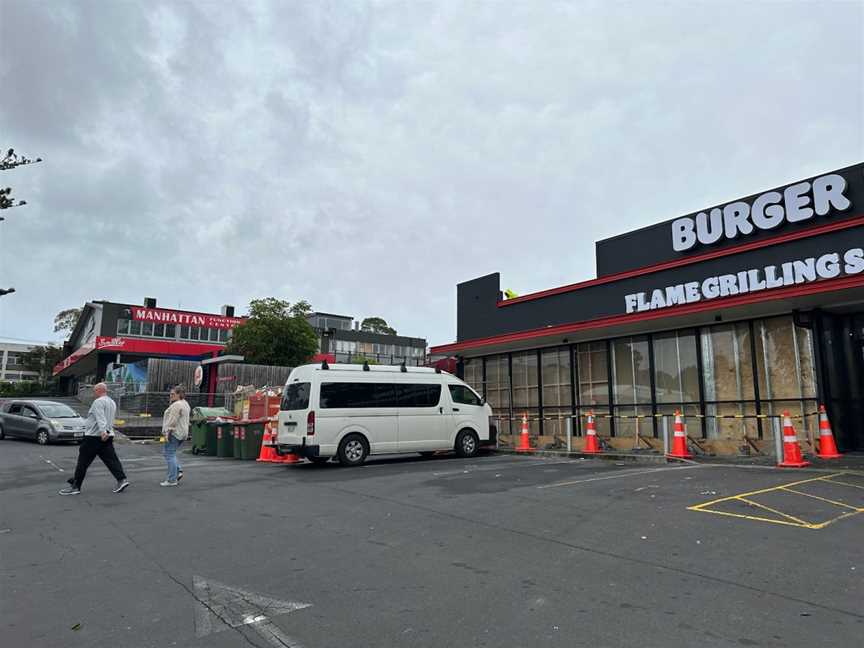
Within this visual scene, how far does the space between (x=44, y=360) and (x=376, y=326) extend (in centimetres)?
4296

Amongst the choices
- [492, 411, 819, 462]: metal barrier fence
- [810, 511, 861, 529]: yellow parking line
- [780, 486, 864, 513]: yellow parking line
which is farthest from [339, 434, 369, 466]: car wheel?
[810, 511, 861, 529]: yellow parking line

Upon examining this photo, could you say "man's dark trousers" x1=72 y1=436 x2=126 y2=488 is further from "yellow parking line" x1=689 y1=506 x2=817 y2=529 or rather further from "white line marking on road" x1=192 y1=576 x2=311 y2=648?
"yellow parking line" x1=689 y1=506 x2=817 y2=529

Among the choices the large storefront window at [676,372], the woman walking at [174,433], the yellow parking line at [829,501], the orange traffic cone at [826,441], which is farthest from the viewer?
the large storefront window at [676,372]

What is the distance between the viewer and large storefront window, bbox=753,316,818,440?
542 inches

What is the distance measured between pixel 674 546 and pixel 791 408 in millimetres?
10112

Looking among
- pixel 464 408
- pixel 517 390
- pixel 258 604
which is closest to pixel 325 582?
pixel 258 604

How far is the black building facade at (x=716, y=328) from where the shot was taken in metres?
13.7

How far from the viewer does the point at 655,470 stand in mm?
11656

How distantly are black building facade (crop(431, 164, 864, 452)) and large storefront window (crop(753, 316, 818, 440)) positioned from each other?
1.0 inches

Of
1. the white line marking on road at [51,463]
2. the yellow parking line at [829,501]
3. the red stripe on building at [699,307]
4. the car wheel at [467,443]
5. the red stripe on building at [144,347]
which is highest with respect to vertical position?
the red stripe on building at [144,347]

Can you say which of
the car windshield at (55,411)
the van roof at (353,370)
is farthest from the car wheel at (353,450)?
the car windshield at (55,411)

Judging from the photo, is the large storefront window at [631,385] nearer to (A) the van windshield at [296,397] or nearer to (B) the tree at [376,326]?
(A) the van windshield at [296,397]

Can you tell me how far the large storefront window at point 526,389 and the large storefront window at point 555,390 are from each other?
37 cm

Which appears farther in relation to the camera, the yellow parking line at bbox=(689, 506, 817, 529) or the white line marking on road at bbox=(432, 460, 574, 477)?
the white line marking on road at bbox=(432, 460, 574, 477)
